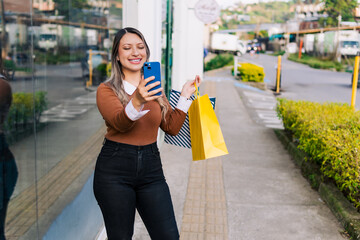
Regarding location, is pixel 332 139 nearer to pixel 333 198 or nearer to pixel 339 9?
pixel 333 198

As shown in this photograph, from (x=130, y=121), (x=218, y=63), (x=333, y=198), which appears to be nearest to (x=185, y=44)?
(x=333, y=198)

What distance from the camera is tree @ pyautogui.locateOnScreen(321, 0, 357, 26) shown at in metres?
54.4

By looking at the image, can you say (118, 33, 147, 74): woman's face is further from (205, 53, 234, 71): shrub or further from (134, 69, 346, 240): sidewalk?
(205, 53, 234, 71): shrub

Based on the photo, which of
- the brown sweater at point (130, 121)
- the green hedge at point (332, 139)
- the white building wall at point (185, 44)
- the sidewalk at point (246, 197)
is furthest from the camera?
the white building wall at point (185, 44)

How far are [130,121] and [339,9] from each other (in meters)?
59.1

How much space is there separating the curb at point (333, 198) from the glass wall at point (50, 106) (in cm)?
232

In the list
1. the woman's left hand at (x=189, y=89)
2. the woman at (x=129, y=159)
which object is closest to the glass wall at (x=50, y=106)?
the woman at (x=129, y=159)

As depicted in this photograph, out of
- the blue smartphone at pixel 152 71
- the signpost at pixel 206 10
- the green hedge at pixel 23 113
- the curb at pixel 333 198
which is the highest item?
the signpost at pixel 206 10

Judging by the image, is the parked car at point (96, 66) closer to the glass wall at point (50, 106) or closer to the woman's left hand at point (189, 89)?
the glass wall at point (50, 106)

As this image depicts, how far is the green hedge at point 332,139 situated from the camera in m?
4.09

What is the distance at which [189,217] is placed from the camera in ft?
13.9

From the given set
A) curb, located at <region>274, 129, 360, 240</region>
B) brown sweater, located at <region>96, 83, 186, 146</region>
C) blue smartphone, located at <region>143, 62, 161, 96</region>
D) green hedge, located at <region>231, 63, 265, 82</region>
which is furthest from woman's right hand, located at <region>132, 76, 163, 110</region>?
green hedge, located at <region>231, 63, 265, 82</region>

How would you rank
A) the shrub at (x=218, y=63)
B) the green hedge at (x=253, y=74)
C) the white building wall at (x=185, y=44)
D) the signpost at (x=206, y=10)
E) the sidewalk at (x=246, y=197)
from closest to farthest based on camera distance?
1. the sidewalk at (x=246, y=197)
2. the white building wall at (x=185, y=44)
3. the signpost at (x=206, y=10)
4. the green hedge at (x=253, y=74)
5. the shrub at (x=218, y=63)

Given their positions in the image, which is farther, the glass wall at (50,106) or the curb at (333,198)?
the curb at (333,198)
